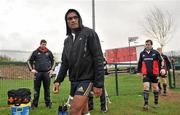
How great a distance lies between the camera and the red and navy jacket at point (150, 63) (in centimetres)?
1077

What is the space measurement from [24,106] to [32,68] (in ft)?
7.94

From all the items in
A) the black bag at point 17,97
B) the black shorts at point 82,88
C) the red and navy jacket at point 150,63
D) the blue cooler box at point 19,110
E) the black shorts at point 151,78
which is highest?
the red and navy jacket at point 150,63

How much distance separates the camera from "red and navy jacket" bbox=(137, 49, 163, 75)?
1077 cm

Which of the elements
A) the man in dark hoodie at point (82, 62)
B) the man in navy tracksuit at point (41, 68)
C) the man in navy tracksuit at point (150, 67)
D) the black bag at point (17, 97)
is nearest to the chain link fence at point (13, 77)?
the man in navy tracksuit at point (41, 68)

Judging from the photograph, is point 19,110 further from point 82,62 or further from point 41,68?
point 82,62

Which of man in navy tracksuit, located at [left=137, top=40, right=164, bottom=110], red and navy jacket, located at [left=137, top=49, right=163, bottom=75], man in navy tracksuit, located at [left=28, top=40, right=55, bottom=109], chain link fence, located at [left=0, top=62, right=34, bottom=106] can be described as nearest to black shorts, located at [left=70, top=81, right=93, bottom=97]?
man in navy tracksuit, located at [left=28, top=40, right=55, bottom=109]

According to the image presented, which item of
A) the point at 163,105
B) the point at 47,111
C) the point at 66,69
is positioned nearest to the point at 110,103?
the point at 163,105

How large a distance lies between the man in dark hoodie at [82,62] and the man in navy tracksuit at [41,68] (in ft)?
16.3

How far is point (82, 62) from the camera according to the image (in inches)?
213

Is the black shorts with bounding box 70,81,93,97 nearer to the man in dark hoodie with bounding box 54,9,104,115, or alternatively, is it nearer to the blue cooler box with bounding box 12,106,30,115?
the man in dark hoodie with bounding box 54,9,104,115

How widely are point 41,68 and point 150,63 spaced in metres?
3.43

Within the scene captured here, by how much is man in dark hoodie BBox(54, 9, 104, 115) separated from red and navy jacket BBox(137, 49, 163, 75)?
216 inches

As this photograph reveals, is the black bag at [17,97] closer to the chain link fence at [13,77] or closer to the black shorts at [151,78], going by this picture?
the black shorts at [151,78]

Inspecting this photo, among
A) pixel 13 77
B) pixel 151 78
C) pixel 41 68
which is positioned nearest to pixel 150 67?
pixel 151 78
